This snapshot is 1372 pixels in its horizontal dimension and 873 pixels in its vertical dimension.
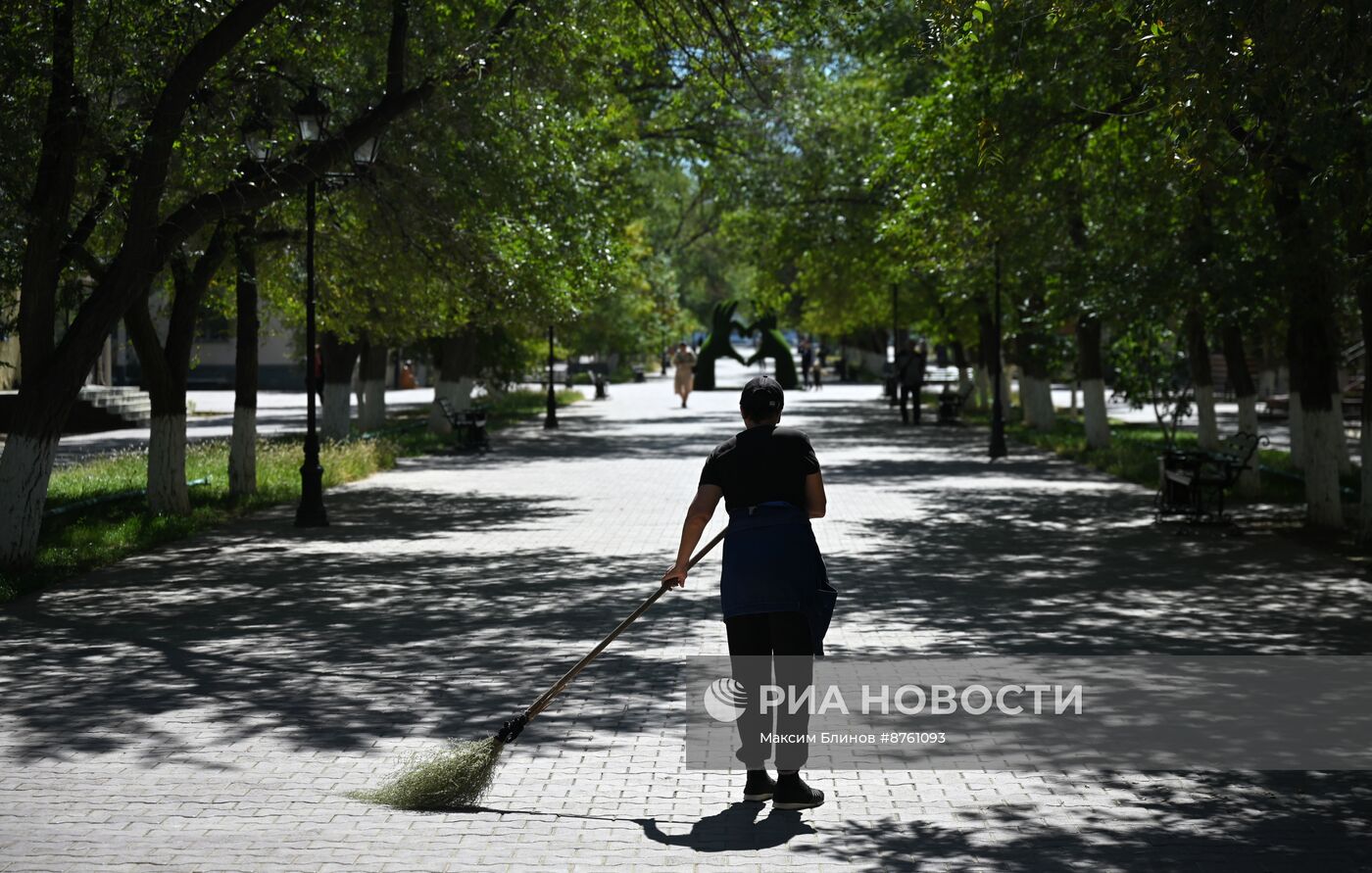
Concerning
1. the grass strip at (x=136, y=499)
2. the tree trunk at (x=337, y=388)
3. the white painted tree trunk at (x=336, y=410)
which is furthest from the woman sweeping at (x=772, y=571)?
the white painted tree trunk at (x=336, y=410)

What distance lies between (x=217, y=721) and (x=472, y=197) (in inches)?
477

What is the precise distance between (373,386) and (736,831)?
1143 inches

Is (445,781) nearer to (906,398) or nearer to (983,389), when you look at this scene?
(906,398)

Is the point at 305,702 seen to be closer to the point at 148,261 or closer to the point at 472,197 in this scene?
the point at 148,261

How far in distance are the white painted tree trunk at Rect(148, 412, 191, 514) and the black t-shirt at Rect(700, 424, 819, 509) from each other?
12081 millimetres

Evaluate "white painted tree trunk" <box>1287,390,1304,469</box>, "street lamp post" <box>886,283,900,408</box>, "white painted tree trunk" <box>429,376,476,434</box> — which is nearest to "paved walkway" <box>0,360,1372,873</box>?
"white painted tree trunk" <box>1287,390,1304,469</box>

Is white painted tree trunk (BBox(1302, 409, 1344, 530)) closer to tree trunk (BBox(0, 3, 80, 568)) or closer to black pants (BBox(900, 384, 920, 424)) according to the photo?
tree trunk (BBox(0, 3, 80, 568))

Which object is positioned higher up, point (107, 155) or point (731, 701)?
point (107, 155)

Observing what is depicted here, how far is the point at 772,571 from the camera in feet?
21.5

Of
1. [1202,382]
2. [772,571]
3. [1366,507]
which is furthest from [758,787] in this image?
[1202,382]

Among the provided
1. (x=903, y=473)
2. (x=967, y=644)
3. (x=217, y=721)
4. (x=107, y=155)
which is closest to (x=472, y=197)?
(x=107, y=155)

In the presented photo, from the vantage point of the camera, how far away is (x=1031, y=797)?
6707 mm

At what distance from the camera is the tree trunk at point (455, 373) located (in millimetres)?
35312

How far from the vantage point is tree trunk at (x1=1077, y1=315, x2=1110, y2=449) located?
1107 inches
